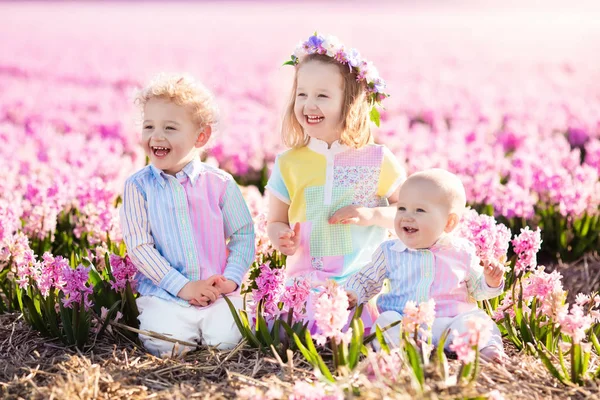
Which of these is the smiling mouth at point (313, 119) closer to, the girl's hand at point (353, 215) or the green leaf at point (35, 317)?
the girl's hand at point (353, 215)

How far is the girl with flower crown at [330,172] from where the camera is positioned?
4031 millimetres

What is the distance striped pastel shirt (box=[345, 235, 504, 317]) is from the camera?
3.65m

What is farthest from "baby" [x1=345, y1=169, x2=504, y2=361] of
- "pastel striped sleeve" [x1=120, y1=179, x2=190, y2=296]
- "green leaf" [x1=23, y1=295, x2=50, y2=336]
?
"green leaf" [x1=23, y1=295, x2=50, y2=336]

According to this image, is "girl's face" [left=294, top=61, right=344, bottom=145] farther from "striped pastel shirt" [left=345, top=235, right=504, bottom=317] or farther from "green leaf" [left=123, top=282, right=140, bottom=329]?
"green leaf" [left=123, top=282, right=140, bottom=329]

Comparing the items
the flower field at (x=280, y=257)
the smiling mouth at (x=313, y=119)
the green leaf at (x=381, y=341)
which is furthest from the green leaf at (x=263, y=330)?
the smiling mouth at (x=313, y=119)

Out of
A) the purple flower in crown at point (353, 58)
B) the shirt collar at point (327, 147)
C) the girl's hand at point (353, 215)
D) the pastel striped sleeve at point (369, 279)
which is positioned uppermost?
the purple flower in crown at point (353, 58)

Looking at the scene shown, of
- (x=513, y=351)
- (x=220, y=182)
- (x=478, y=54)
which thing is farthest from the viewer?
(x=478, y=54)

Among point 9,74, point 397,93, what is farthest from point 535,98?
point 9,74

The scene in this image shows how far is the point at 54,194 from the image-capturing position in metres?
5.43

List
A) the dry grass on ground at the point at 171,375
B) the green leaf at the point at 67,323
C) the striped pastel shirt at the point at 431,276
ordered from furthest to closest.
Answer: the green leaf at the point at 67,323 → the striped pastel shirt at the point at 431,276 → the dry grass on ground at the point at 171,375

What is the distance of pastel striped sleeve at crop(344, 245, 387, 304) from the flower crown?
0.84 m

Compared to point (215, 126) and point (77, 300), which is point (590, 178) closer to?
point (215, 126)

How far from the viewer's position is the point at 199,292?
3846 mm

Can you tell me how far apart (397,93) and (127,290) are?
8.53m
